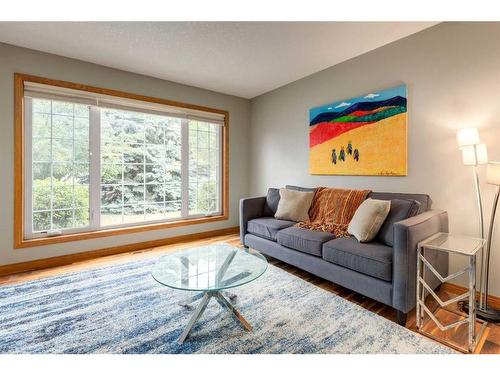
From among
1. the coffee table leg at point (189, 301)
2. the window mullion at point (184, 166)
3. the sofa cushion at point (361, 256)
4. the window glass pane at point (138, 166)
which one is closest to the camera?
the sofa cushion at point (361, 256)

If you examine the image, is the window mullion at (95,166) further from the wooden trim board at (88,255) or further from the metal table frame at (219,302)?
the metal table frame at (219,302)

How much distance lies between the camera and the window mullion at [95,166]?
3.20 metres

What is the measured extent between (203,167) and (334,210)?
237 centimetres

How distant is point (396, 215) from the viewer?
2.15 metres

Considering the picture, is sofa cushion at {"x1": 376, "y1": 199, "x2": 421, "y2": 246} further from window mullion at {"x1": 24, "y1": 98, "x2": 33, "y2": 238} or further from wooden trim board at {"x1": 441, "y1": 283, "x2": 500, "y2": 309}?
window mullion at {"x1": 24, "y1": 98, "x2": 33, "y2": 238}

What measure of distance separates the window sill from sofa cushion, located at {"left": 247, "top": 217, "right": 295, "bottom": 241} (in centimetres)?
119

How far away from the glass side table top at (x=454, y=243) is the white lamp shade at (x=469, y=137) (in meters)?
0.72

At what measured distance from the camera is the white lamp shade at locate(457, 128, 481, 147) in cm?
188

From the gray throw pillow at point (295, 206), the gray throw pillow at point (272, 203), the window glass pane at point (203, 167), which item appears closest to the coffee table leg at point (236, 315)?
the gray throw pillow at point (295, 206)

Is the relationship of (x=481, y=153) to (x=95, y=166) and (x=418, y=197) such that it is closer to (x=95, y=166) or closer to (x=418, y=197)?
(x=418, y=197)

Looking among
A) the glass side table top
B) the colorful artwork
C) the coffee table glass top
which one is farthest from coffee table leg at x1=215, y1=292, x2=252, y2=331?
the colorful artwork

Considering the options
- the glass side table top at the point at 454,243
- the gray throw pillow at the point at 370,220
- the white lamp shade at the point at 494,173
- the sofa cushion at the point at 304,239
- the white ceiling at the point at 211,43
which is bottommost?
the sofa cushion at the point at 304,239

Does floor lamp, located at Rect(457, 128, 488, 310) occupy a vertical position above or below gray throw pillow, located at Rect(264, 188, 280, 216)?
above
